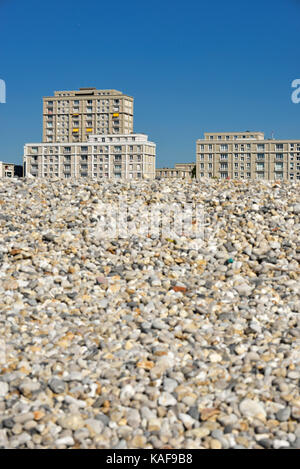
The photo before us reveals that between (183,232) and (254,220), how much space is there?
1359 mm

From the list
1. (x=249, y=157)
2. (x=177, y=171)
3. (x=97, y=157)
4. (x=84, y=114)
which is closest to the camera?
(x=97, y=157)

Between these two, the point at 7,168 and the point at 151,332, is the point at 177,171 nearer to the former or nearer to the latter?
the point at 7,168

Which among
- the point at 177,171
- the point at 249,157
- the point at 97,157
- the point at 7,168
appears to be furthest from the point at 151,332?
the point at 177,171

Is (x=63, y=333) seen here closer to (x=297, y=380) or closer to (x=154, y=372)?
(x=154, y=372)

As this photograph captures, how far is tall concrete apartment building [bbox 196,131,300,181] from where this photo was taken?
122 metres

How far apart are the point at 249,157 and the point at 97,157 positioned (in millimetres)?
35438

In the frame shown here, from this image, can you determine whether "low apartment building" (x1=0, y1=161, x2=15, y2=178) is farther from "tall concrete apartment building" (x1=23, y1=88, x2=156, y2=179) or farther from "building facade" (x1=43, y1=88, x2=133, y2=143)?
"building facade" (x1=43, y1=88, x2=133, y2=143)

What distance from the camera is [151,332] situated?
6148mm

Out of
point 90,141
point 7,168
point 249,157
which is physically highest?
point 90,141

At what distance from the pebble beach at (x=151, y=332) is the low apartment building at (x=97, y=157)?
4043 inches

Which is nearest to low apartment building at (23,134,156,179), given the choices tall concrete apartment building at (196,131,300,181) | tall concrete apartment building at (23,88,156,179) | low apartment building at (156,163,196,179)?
tall concrete apartment building at (23,88,156,179)

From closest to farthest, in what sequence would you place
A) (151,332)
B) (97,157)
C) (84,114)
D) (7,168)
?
(151,332) < (7,168) < (97,157) < (84,114)

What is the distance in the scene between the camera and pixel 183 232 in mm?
9305

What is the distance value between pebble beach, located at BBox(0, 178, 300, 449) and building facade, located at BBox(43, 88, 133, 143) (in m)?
128
